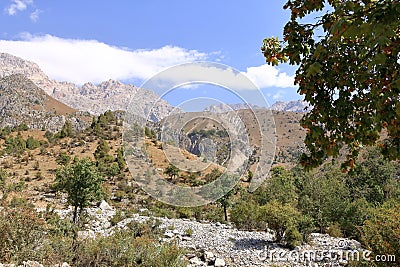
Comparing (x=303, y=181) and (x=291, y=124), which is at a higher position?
(x=291, y=124)

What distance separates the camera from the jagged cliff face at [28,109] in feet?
307

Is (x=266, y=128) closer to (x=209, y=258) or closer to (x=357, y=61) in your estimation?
(x=357, y=61)

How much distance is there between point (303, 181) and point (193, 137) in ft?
112

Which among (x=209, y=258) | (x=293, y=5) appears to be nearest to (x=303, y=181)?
(x=209, y=258)

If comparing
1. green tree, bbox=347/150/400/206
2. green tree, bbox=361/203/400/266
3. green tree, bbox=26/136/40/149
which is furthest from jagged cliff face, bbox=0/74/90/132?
green tree, bbox=361/203/400/266

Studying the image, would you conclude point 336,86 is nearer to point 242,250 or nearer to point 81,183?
point 242,250

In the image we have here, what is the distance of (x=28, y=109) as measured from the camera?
10900 centimetres

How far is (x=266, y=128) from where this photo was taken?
8516 millimetres

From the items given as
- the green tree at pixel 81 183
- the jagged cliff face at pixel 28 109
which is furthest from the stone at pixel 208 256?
the jagged cliff face at pixel 28 109

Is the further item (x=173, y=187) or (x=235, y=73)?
(x=173, y=187)

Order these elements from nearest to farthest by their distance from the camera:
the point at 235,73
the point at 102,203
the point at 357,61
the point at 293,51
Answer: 1. the point at 357,61
2. the point at 293,51
3. the point at 235,73
4. the point at 102,203

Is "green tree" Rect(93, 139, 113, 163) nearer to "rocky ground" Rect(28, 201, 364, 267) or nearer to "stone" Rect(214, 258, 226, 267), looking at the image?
"rocky ground" Rect(28, 201, 364, 267)

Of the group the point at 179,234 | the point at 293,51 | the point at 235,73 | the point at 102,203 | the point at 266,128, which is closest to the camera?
the point at 293,51

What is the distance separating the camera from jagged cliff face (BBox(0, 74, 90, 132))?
3681 inches
